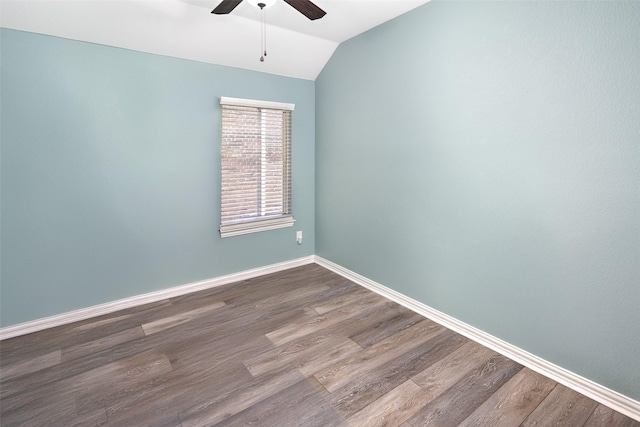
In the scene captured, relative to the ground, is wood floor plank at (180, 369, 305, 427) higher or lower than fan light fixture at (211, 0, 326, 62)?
lower

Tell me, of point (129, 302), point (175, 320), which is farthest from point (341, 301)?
point (129, 302)

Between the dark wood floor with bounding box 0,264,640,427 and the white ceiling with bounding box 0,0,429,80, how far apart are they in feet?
7.06

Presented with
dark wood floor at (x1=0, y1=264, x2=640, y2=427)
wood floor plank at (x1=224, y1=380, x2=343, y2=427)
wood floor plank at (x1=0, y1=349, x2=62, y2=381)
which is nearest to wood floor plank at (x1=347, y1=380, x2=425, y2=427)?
dark wood floor at (x1=0, y1=264, x2=640, y2=427)

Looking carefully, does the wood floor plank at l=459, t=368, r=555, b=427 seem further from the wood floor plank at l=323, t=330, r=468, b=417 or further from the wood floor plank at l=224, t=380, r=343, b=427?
the wood floor plank at l=224, t=380, r=343, b=427

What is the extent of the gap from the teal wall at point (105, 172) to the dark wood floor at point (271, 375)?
1.34 feet

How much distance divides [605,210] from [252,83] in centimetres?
289

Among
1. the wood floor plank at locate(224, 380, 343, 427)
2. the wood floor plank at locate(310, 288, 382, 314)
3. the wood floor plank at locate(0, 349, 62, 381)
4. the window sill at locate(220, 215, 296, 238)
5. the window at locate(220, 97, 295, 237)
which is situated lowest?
the wood floor plank at locate(224, 380, 343, 427)

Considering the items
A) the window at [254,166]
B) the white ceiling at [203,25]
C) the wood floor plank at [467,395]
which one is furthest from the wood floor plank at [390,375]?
the white ceiling at [203,25]

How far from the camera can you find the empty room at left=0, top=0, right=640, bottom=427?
65.9 inches

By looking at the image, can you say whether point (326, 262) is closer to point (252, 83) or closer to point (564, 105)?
point (252, 83)

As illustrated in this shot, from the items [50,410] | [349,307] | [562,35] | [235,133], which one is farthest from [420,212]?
→ [50,410]

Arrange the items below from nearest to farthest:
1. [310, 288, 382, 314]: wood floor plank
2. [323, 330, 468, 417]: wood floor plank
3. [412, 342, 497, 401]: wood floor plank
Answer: [323, 330, 468, 417]: wood floor plank < [412, 342, 497, 401]: wood floor plank < [310, 288, 382, 314]: wood floor plank

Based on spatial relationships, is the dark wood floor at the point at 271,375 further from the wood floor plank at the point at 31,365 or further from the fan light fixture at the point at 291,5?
the fan light fixture at the point at 291,5

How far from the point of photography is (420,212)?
261 centimetres
